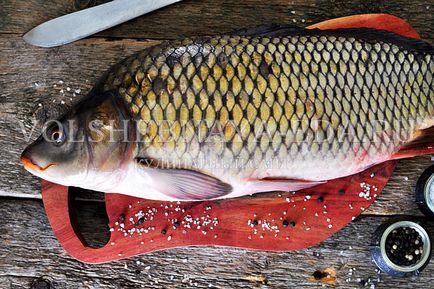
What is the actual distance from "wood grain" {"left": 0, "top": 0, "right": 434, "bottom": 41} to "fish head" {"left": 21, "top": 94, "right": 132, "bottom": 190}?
445 mm

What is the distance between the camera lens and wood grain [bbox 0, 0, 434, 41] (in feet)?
6.02

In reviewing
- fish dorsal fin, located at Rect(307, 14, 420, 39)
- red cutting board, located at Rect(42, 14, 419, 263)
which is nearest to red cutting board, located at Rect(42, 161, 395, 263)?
red cutting board, located at Rect(42, 14, 419, 263)

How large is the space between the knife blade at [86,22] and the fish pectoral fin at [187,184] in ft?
1.84

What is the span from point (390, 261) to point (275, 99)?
0.60m

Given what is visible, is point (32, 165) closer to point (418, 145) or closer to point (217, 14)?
point (217, 14)

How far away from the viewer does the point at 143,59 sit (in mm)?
1538

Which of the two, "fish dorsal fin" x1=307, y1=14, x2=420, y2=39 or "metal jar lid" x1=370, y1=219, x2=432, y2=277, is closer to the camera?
"metal jar lid" x1=370, y1=219, x2=432, y2=277

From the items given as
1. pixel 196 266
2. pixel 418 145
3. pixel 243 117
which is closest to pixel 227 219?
pixel 196 266

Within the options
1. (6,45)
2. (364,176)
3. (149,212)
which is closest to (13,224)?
(149,212)

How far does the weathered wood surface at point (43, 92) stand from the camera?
177 cm

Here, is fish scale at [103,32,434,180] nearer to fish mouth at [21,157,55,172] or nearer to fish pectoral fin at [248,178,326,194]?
fish pectoral fin at [248,178,326,194]

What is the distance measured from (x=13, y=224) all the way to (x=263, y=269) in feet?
2.66

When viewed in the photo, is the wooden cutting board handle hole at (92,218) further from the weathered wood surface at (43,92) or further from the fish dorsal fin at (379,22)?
the fish dorsal fin at (379,22)

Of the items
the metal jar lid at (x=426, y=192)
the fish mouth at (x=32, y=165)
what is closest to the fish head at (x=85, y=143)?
the fish mouth at (x=32, y=165)
